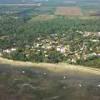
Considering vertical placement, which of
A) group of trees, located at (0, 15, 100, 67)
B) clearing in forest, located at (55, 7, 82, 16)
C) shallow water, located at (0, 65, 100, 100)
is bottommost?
clearing in forest, located at (55, 7, 82, 16)

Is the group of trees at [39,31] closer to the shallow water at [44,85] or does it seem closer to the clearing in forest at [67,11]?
the shallow water at [44,85]

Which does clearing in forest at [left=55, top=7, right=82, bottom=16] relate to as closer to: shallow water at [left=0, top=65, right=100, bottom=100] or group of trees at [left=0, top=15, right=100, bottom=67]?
group of trees at [left=0, top=15, right=100, bottom=67]

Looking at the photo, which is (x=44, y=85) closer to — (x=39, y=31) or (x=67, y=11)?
(x=39, y=31)

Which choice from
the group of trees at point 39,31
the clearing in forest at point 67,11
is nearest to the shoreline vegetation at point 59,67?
the group of trees at point 39,31

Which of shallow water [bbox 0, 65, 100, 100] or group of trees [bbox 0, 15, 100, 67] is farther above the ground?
shallow water [bbox 0, 65, 100, 100]

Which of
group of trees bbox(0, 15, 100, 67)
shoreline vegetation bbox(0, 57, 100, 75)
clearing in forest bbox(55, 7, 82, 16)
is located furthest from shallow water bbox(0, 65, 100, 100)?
clearing in forest bbox(55, 7, 82, 16)

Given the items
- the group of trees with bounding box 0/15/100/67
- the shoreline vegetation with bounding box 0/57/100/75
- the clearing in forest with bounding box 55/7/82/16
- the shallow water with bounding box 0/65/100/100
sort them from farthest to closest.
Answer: the clearing in forest with bounding box 55/7/82/16 < the group of trees with bounding box 0/15/100/67 < the shoreline vegetation with bounding box 0/57/100/75 < the shallow water with bounding box 0/65/100/100

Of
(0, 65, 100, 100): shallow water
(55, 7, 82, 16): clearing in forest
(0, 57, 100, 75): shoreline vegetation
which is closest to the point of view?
(0, 65, 100, 100): shallow water

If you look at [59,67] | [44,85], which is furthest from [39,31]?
[44,85]
